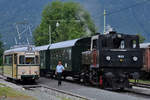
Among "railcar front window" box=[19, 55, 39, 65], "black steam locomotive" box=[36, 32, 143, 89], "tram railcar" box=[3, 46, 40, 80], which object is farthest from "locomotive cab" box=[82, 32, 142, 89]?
"railcar front window" box=[19, 55, 39, 65]

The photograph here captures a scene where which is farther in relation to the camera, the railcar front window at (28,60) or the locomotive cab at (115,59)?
the railcar front window at (28,60)

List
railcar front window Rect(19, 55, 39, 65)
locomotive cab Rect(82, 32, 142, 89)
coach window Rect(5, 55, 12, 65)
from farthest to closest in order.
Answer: coach window Rect(5, 55, 12, 65)
railcar front window Rect(19, 55, 39, 65)
locomotive cab Rect(82, 32, 142, 89)

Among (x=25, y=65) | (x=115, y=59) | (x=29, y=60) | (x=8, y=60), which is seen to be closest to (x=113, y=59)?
(x=115, y=59)

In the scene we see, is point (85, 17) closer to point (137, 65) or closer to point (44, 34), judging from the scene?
point (44, 34)

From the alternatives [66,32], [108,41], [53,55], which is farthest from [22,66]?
[66,32]

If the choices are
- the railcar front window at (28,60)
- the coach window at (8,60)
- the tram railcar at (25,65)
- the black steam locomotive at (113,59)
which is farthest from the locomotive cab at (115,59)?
the coach window at (8,60)

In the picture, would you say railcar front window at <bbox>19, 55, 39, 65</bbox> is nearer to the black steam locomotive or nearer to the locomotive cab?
the black steam locomotive

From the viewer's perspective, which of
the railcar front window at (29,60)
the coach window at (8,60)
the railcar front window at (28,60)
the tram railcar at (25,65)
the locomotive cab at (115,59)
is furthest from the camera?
the coach window at (8,60)

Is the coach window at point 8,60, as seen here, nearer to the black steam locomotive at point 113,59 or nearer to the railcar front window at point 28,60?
the railcar front window at point 28,60

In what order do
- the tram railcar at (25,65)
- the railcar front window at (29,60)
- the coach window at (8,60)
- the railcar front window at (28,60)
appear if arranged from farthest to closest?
1. the coach window at (8,60)
2. the railcar front window at (29,60)
3. the railcar front window at (28,60)
4. the tram railcar at (25,65)

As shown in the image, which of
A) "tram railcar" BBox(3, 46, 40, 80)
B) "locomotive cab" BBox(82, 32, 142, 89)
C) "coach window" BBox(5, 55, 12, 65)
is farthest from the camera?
"coach window" BBox(5, 55, 12, 65)

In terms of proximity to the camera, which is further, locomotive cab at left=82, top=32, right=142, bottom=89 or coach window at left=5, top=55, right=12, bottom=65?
coach window at left=5, top=55, right=12, bottom=65

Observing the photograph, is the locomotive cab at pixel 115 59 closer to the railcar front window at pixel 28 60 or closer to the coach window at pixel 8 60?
the railcar front window at pixel 28 60

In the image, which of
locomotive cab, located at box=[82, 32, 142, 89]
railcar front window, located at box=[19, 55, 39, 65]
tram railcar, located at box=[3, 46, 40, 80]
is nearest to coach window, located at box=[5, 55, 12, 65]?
tram railcar, located at box=[3, 46, 40, 80]
